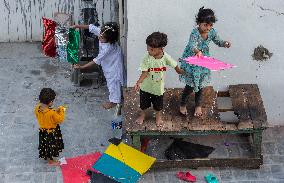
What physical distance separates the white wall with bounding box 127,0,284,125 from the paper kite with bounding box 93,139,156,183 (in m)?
1.05

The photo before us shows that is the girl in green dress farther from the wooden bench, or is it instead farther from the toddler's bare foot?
the toddler's bare foot

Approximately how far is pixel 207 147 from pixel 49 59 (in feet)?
11.9

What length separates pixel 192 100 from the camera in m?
9.02

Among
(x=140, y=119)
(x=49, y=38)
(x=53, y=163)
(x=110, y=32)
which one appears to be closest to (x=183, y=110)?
(x=140, y=119)

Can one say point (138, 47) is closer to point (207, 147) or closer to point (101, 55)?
point (101, 55)

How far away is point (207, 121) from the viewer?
8570 millimetres

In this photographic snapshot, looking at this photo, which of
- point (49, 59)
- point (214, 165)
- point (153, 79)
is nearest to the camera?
point (153, 79)

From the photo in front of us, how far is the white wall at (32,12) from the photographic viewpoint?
440 inches

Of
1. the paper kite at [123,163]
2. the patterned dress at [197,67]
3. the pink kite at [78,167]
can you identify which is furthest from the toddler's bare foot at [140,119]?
the pink kite at [78,167]

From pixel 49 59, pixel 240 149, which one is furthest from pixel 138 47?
pixel 49 59

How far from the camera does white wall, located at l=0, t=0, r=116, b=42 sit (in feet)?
36.6

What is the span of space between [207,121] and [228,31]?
1.31 meters

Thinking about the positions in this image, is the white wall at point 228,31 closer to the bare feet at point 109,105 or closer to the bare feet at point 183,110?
the bare feet at point 183,110

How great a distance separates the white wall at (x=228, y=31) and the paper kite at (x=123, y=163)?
3.44ft
